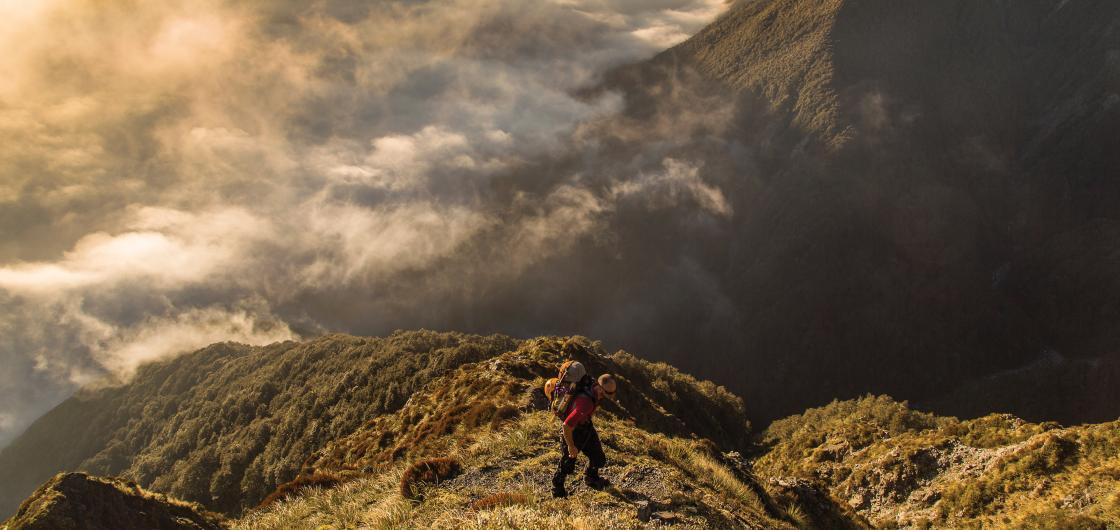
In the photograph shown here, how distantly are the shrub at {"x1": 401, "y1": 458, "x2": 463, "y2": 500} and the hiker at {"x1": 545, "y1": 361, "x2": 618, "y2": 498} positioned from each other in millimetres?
5203

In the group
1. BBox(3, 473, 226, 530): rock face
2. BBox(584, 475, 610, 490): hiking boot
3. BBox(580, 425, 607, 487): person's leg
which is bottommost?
BBox(3, 473, 226, 530): rock face

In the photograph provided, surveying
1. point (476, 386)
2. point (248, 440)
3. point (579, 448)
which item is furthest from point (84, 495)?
point (248, 440)

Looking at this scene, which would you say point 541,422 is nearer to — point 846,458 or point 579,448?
point 579,448

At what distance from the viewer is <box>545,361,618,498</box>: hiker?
17266 millimetres

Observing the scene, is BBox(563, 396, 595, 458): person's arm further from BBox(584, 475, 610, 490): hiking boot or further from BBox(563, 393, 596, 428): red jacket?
BBox(584, 475, 610, 490): hiking boot

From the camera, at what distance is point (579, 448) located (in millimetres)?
17859

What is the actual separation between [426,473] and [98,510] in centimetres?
3162

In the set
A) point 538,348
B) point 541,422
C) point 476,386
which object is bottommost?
point 541,422

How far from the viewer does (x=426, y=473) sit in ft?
69.3

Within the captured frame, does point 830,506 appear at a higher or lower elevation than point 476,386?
lower

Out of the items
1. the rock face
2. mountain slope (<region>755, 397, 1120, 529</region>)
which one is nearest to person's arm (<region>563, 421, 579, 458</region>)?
mountain slope (<region>755, 397, 1120, 529</region>)

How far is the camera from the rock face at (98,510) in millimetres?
35812

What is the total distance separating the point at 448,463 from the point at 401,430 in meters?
33.9

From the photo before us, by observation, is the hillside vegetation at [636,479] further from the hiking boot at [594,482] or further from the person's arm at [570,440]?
the person's arm at [570,440]
